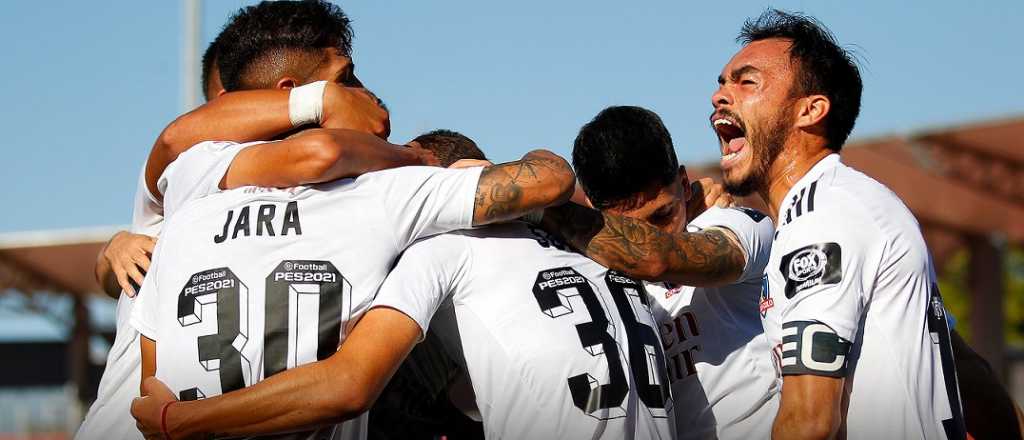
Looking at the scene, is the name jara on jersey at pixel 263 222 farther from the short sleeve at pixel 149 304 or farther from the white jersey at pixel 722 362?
the white jersey at pixel 722 362

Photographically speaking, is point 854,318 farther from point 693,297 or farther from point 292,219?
point 292,219

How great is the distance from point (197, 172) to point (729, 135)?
1977 millimetres

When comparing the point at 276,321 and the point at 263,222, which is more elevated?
the point at 263,222

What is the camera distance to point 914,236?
3.95 meters

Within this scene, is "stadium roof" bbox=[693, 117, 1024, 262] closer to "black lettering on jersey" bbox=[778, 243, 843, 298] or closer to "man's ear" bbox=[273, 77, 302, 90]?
"man's ear" bbox=[273, 77, 302, 90]

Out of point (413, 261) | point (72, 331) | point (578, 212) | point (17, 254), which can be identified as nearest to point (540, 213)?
point (578, 212)

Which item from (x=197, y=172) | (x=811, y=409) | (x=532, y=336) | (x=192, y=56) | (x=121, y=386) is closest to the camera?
(x=811, y=409)

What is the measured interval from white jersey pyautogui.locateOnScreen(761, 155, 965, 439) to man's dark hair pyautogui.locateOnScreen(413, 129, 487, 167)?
132cm

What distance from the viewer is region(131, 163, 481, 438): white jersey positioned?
390 centimetres

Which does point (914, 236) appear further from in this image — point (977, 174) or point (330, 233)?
point (977, 174)

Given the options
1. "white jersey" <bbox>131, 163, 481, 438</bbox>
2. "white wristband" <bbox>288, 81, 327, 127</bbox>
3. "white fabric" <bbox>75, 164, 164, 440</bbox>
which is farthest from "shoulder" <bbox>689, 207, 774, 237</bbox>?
"white fabric" <bbox>75, 164, 164, 440</bbox>

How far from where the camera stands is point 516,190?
13.3ft

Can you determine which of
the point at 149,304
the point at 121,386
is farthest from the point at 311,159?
the point at 121,386

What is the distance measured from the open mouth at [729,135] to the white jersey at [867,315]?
0.62m
